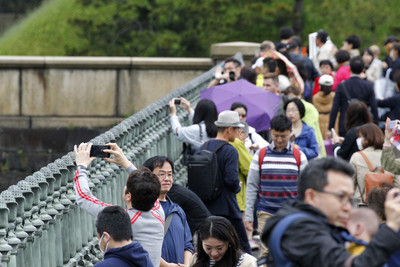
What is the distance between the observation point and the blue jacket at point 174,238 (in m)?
6.08

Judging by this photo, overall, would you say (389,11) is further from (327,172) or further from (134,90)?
(327,172)

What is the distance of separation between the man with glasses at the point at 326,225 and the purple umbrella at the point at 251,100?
6398 mm

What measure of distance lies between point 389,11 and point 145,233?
2414 cm

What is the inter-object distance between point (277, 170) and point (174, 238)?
1.70 meters

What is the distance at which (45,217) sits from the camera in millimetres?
5273

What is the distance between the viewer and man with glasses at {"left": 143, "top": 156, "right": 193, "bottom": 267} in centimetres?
608

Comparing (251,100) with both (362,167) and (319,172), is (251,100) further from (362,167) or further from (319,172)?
(319,172)

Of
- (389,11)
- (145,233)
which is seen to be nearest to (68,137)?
(145,233)

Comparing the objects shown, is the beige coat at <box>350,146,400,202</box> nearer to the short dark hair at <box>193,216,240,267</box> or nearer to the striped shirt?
the striped shirt

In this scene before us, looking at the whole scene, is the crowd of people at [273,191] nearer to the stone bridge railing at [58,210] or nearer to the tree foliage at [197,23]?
the stone bridge railing at [58,210]

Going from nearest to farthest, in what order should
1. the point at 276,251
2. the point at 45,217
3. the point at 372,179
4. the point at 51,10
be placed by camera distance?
the point at 276,251, the point at 45,217, the point at 372,179, the point at 51,10

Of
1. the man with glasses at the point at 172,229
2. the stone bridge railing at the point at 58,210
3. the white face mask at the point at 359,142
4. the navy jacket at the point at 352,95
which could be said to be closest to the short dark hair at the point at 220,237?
the man with glasses at the point at 172,229

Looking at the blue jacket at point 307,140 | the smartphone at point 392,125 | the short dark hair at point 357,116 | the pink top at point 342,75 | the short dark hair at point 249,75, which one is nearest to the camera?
the smartphone at point 392,125

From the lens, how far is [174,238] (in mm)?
6090
